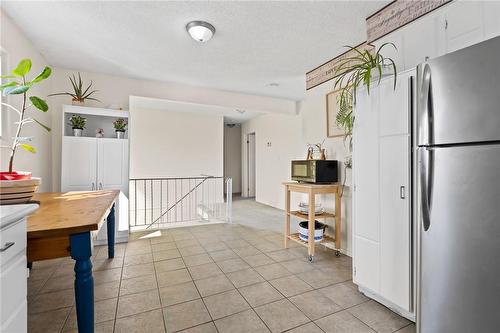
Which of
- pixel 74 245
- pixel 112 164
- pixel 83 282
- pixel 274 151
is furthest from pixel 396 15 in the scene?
pixel 274 151

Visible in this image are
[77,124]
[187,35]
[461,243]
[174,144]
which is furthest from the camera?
[174,144]

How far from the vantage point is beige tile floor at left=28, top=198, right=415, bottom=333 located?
1644 millimetres

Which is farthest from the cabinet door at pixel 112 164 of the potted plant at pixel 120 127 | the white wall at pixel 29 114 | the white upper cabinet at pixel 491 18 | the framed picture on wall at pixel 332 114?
the white upper cabinet at pixel 491 18

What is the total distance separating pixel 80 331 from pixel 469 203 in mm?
2070

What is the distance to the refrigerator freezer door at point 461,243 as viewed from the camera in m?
1.00

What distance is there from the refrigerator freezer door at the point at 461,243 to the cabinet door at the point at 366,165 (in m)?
0.60

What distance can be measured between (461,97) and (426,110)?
0.15 metres

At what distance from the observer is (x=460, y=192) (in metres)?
1.10

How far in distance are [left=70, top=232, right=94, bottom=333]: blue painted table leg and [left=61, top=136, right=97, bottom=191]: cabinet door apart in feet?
7.78

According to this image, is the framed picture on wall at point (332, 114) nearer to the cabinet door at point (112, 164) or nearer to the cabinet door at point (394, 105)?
the cabinet door at point (394, 105)

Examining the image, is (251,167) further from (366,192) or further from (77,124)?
(366,192)

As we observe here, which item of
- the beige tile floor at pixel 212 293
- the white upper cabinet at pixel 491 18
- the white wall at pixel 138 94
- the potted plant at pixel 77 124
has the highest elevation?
the white wall at pixel 138 94

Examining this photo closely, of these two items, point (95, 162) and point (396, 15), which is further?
point (95, 162)

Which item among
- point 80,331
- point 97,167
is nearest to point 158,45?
point 97,167
